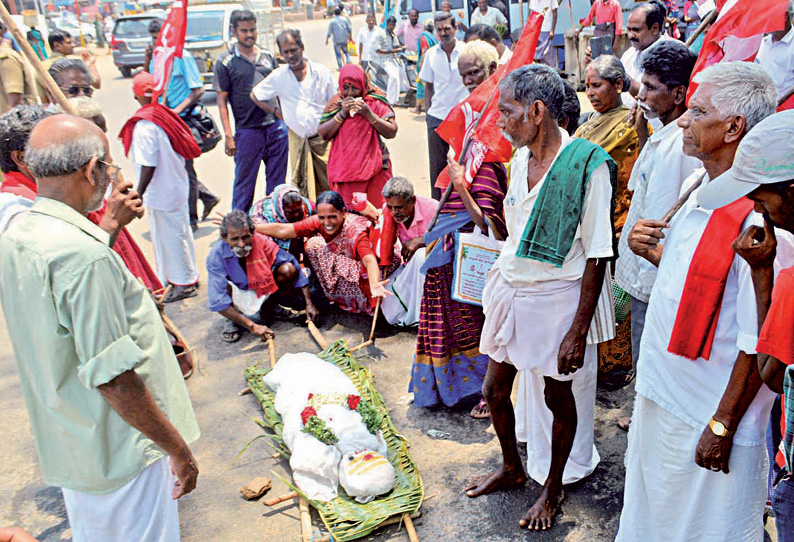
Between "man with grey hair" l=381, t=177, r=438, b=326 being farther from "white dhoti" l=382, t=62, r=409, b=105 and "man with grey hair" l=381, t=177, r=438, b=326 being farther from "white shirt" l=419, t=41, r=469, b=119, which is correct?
"white dhoti" l=382, t=62, r=409, b=105

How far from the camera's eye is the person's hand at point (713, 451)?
206 centimetres

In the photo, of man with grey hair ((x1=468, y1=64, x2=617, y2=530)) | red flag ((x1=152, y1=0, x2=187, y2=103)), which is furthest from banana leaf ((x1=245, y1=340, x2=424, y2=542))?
red flag ((x1=152, y1=0, x2=187, y2=103))

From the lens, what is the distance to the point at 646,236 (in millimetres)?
2396

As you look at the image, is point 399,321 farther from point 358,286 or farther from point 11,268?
point 11,268

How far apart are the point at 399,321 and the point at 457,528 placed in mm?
2057

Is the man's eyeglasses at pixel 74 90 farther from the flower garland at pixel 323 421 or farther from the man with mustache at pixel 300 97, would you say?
the flower garland at pixel 323 421

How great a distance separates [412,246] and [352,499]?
165cm

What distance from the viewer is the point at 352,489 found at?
3170 mm

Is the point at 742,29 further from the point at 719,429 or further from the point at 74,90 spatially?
the point at 74,90

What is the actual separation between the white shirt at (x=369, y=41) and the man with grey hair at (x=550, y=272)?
1143cm

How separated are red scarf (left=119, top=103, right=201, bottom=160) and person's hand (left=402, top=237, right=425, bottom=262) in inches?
91.1

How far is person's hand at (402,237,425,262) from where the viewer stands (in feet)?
13.8

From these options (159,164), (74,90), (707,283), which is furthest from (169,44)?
(707,283)

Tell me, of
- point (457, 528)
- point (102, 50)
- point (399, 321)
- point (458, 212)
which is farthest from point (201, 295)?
point (102, 50)
